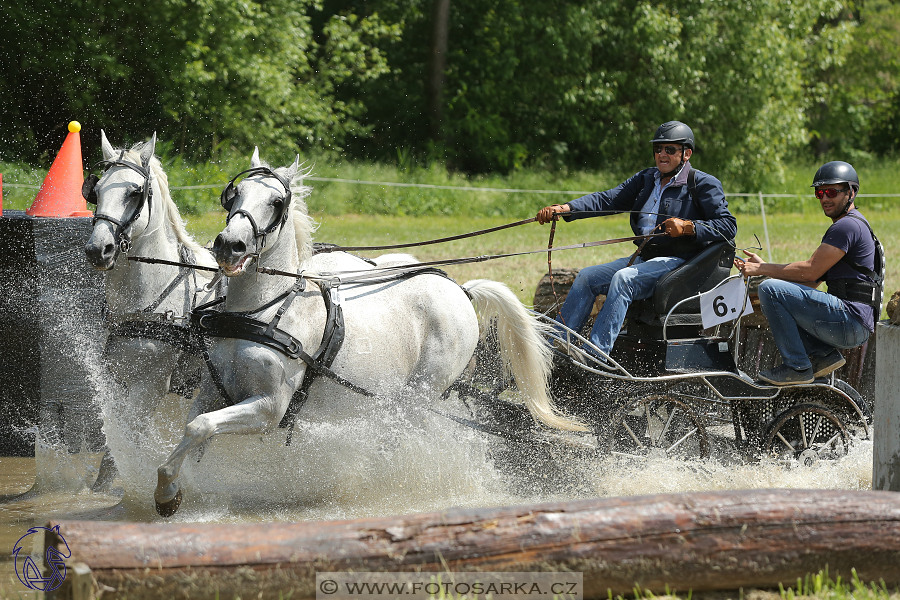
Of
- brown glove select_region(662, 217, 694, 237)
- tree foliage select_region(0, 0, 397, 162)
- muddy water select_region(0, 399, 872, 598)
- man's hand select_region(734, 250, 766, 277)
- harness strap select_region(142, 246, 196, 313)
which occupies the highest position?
tree foliage select_region(0, 0, 397, 162)

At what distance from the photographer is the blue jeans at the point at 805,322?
491cm

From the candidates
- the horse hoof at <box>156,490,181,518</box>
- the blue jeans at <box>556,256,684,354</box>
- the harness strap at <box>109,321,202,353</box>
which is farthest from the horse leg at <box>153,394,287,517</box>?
the blue jeans at <box>556,256,684,354</box>

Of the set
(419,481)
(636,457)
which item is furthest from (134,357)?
(636,457)

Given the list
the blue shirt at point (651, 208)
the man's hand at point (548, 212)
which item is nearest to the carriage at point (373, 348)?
the blue shirt at point (651, 208)

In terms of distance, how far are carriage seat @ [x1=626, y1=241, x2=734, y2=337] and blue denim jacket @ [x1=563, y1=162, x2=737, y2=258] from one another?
10 centimetres

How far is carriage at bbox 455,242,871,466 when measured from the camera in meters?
5.07

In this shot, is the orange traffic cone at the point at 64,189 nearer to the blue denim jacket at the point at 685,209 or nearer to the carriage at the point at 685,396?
the carriage at the point at 685,396

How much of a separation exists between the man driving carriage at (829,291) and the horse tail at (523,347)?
1.23 m

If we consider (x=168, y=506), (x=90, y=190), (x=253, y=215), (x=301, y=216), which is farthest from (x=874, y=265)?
(x=90, y=190)

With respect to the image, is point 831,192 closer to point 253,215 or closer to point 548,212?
point 548,212

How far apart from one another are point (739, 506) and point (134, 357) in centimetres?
300

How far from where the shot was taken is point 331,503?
15.5 ft

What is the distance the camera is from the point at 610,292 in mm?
5121

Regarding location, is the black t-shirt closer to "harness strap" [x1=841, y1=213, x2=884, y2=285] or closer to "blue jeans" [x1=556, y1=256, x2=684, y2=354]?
"harness strap" [x1=841, y1=213, x2=884, y2=285]
